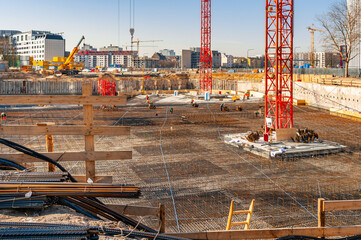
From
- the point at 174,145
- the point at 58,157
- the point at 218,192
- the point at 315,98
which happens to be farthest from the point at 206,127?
the point at 58,157

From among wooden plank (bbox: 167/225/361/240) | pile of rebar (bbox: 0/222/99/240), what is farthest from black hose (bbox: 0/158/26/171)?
wooden plank (bbox: 167/225/361/240)

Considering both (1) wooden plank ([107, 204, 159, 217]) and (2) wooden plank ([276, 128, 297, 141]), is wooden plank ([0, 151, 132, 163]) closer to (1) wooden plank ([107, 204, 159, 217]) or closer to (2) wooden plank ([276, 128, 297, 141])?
(1) wooden plank ([107, 204, 159, 217])

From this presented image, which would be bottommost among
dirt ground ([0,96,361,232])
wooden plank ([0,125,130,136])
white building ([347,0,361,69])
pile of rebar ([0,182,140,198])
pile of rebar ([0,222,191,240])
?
dirt ground ([0,96,361,232])

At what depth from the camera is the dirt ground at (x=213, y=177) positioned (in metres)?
11.7

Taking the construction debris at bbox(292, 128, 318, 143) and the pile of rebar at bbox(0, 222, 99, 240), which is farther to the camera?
the construction debris at bbox(292, 128, 318, 143)

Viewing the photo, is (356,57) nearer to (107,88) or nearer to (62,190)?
(107,88)

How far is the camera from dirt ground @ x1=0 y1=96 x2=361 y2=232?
11.7 metres

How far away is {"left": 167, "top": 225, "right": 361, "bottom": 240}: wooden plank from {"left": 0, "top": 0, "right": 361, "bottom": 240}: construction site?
18 millimetres

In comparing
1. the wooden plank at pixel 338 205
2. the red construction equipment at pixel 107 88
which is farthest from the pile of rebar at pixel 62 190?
the red construction equipment at pixel 107 88

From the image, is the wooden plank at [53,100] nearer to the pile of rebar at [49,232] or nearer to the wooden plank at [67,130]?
the wooden plank at [67,130]

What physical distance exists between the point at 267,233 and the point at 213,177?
10819 mm

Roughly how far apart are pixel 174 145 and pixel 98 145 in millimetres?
4589

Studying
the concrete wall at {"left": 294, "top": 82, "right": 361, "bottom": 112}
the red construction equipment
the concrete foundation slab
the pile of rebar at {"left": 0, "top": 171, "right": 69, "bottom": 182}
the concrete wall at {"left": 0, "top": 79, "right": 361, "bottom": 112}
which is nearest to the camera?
the pile of rebar at {"left": 0, "top": 171, "right": 69, "bottom": 182}

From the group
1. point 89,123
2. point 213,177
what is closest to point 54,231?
point 89,123
